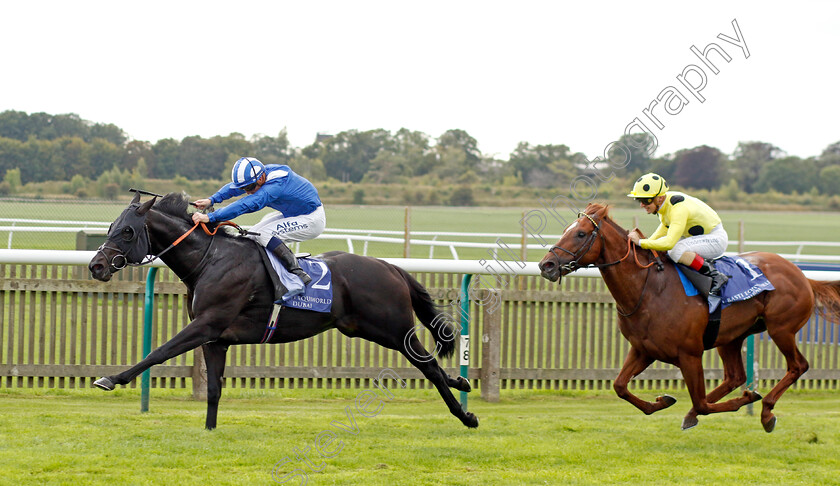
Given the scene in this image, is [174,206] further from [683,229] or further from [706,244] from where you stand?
[706,244]

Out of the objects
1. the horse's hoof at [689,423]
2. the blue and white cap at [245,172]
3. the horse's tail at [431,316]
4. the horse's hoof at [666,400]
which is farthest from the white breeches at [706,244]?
the blue and white cap at [245,172]

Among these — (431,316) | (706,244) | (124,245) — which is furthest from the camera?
(431,316)

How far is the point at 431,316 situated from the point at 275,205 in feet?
4.79

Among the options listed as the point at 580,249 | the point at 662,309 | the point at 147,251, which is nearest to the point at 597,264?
the point at 580,249

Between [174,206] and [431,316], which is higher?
[174,206]

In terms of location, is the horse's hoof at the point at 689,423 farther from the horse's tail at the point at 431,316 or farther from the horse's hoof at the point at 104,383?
the horse's hoof at the point at 104,383

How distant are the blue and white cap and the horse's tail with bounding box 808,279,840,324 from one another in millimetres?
4484

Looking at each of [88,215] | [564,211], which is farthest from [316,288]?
[564,211]

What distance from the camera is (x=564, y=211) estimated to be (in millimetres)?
41469

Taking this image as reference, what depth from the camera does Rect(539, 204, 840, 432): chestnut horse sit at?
5770mm

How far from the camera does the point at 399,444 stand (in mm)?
5566

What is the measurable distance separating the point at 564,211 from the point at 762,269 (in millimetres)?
35455

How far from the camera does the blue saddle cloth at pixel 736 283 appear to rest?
235 inches

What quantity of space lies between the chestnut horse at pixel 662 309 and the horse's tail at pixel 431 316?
1.03 meters
